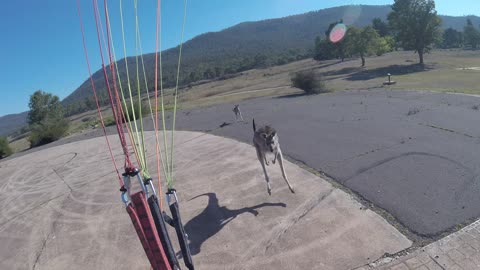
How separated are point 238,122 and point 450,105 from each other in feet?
41.3

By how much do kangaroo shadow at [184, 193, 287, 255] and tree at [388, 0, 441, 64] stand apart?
6615 centimetres

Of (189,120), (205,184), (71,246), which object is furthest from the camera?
(189,120)

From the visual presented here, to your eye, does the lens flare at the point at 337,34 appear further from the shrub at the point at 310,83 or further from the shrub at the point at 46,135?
the shrub at the point at 46,135

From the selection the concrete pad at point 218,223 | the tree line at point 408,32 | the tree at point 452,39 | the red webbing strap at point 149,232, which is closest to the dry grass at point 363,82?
the tree line at point 408,32

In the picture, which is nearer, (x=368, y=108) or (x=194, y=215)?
(x=194, y=215)

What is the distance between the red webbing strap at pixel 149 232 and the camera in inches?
109

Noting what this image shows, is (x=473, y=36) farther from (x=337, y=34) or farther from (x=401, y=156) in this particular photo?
(x=401, y=156)

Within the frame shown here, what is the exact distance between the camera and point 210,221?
837 centimetres

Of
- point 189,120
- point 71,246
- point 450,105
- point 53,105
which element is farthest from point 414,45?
point 53,105

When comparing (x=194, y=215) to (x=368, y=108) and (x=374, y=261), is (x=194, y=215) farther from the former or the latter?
(x=368, y=108)

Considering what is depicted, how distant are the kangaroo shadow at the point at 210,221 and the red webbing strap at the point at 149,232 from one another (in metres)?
4.48

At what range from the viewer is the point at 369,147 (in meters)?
12.4

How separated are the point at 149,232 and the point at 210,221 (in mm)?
5699

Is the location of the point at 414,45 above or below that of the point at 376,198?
above
